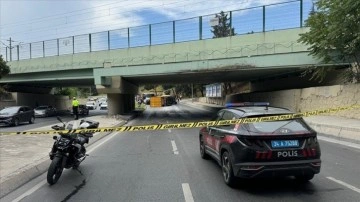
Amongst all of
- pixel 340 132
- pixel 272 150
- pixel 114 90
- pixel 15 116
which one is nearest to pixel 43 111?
pixel 114 90

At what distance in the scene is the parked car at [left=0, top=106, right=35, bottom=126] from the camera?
1181 inches

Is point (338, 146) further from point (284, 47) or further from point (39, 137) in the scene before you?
point (284, 47)

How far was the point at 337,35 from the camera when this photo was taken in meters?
22.6

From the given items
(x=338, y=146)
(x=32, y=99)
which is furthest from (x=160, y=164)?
(x=32, y=99)

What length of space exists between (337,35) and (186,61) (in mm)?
12426

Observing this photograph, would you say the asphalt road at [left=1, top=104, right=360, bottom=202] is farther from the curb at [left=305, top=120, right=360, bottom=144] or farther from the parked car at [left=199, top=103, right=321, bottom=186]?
the curb at [left=305, top=120, right=360, bottom=144]

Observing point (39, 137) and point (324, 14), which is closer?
point (39, 137)

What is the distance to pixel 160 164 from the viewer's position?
10672mm

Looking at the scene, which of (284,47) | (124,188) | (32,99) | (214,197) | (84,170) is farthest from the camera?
(32,99)

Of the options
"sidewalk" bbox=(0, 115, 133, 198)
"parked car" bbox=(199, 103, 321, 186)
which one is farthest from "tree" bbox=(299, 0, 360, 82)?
"parked car" bbox=(199, 103, 321, 186)

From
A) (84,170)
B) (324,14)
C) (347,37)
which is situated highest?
(324,14)

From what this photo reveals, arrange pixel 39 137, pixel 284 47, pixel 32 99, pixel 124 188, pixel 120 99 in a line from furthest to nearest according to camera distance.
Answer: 1. pixel 32 99
2. pixel 120 99
3. pixel 284 47
4. pixel 39 137
5. pixel 124 188

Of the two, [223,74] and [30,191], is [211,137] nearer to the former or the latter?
[30,191]

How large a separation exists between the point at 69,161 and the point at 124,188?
1.92m
